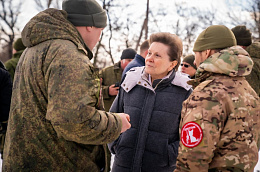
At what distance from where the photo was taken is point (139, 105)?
8.81ft

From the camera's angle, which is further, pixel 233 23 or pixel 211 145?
pixel 233 23

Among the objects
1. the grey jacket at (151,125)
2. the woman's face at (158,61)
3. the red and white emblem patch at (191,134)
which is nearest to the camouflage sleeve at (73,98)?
the red and white emblem patch at (191,134)

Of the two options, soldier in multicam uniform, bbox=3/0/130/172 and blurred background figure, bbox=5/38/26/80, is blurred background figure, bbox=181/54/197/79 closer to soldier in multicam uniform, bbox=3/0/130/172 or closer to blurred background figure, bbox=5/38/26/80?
blurred background figure, bbox=5/38/26/80

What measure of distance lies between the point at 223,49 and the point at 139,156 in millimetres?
1257

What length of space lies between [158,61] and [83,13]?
1001 mm

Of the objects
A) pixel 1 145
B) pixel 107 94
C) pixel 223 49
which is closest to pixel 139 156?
pixel 223 49

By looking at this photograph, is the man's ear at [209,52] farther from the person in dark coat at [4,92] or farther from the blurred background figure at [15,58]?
the blurred background figure at [15,58]

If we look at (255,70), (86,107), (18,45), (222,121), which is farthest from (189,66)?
(86,107)

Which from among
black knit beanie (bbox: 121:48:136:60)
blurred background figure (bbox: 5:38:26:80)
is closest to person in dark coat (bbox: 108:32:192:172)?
black knit beanie (bbox: 121:48:136:60)

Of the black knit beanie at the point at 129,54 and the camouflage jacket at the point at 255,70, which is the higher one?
the camouflage jacket at the point at 255,70

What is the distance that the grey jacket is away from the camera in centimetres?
257

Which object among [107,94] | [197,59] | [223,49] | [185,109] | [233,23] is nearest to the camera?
[185,109]

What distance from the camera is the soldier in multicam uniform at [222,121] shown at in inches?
70.9

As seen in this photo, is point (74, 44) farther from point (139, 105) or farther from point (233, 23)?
point (233, 23)
